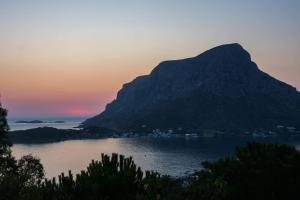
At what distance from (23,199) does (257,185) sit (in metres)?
15.3

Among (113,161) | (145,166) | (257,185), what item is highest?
(113,161)

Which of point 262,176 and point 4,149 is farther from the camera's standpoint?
point 4,149

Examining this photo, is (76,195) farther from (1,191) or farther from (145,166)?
(145,166)

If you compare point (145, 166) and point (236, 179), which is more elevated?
point (236, 179)

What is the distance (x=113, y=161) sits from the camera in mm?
18781

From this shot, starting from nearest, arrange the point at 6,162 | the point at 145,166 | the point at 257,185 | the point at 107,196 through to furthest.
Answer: the point at 107,196, the point at 257,185, the point at 6,162, the point at 145,166

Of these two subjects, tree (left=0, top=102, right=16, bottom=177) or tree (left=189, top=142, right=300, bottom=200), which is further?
tree (left=0, top=102, right=16, bottom=177)

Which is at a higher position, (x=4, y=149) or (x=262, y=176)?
(x=4, y=149)

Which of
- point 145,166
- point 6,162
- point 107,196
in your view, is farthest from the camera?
point 145,166

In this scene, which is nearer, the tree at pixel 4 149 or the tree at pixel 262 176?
the tree at pixel 262 176

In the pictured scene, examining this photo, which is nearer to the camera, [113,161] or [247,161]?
[113,161]

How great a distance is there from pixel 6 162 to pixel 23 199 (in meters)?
24.7

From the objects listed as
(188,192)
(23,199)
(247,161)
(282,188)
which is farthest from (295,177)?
(23,199)

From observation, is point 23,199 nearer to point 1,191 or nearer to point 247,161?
point 1,191
